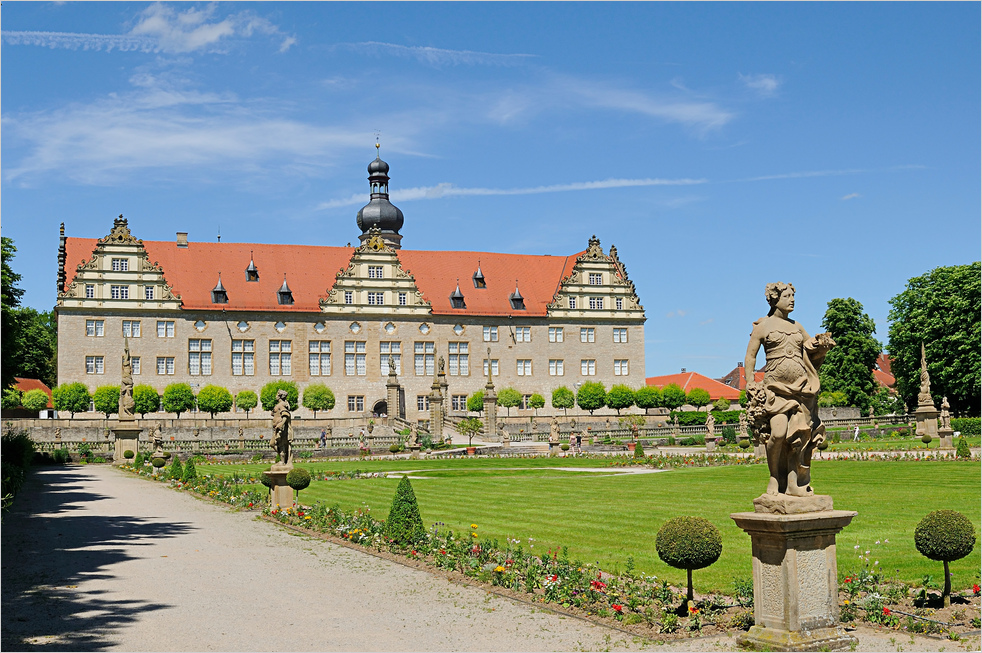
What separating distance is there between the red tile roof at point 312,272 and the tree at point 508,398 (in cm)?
587

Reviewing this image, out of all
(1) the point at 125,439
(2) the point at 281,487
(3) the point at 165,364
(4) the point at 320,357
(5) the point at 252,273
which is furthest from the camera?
(5) the point at 252,273

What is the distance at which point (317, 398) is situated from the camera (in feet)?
208

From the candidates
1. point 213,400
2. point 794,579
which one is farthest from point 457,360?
point 794,579

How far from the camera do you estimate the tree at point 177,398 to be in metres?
59.6

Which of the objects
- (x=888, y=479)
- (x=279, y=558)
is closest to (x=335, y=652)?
(x=279, y=558)

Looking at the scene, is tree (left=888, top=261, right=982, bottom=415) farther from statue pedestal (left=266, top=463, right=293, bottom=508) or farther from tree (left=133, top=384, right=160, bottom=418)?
tree (left=133, top=384, right=160, bottom=418)

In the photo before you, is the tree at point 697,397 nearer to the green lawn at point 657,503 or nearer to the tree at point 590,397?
the tree at point 590,397

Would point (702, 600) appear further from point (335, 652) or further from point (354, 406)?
point (354, 406)

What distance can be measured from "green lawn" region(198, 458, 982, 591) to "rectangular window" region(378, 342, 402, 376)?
33.2m

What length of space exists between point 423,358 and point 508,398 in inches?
248

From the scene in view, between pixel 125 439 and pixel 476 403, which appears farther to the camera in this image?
pixel 476 403

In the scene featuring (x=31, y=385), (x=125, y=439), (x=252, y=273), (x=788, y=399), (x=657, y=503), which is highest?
(x=252, y=273)

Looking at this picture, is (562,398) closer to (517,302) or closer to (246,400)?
(517,302)

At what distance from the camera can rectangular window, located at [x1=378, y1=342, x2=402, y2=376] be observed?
6712cm
